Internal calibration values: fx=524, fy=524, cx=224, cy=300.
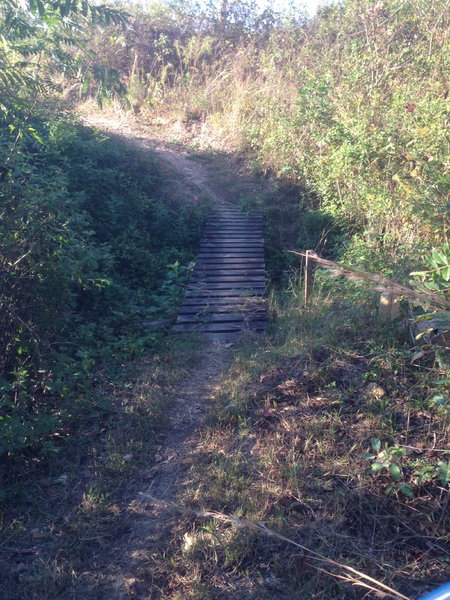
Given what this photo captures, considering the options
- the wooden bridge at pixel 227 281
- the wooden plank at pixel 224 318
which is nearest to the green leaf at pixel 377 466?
the wooden bridge at pixel 227 281

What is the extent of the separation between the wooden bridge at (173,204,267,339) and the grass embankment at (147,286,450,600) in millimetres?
1499

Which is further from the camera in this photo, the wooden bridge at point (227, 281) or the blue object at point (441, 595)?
the wooden bridge at point (227, 281)

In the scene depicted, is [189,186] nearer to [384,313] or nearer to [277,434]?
[384,313]

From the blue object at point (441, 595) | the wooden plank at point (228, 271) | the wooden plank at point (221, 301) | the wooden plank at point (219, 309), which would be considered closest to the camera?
the blue object at point (441, 595)

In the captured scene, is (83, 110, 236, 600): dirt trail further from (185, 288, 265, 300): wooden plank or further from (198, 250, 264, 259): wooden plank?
(198, 250, 264, 259): wooden plank

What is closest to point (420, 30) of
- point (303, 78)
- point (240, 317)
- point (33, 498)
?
point (303, 78)

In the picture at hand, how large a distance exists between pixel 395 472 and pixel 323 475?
0.43 m

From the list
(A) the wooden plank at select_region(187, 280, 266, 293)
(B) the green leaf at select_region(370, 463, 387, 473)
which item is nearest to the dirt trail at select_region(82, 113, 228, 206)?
(A) the wooden plank at select_region(187, 280, 266, 293)

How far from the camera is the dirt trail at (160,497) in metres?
2.78

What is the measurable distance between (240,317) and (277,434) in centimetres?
255

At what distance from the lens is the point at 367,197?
7.29 meters

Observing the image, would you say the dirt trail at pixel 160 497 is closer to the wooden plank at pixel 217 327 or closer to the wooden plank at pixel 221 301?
the wooden plank at pixel 217 327

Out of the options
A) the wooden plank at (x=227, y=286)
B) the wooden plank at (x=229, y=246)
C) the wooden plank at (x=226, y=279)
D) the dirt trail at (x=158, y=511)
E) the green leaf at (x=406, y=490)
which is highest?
the wooden plank at (x=229, y=246)

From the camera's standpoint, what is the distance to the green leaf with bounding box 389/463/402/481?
2.99 m
